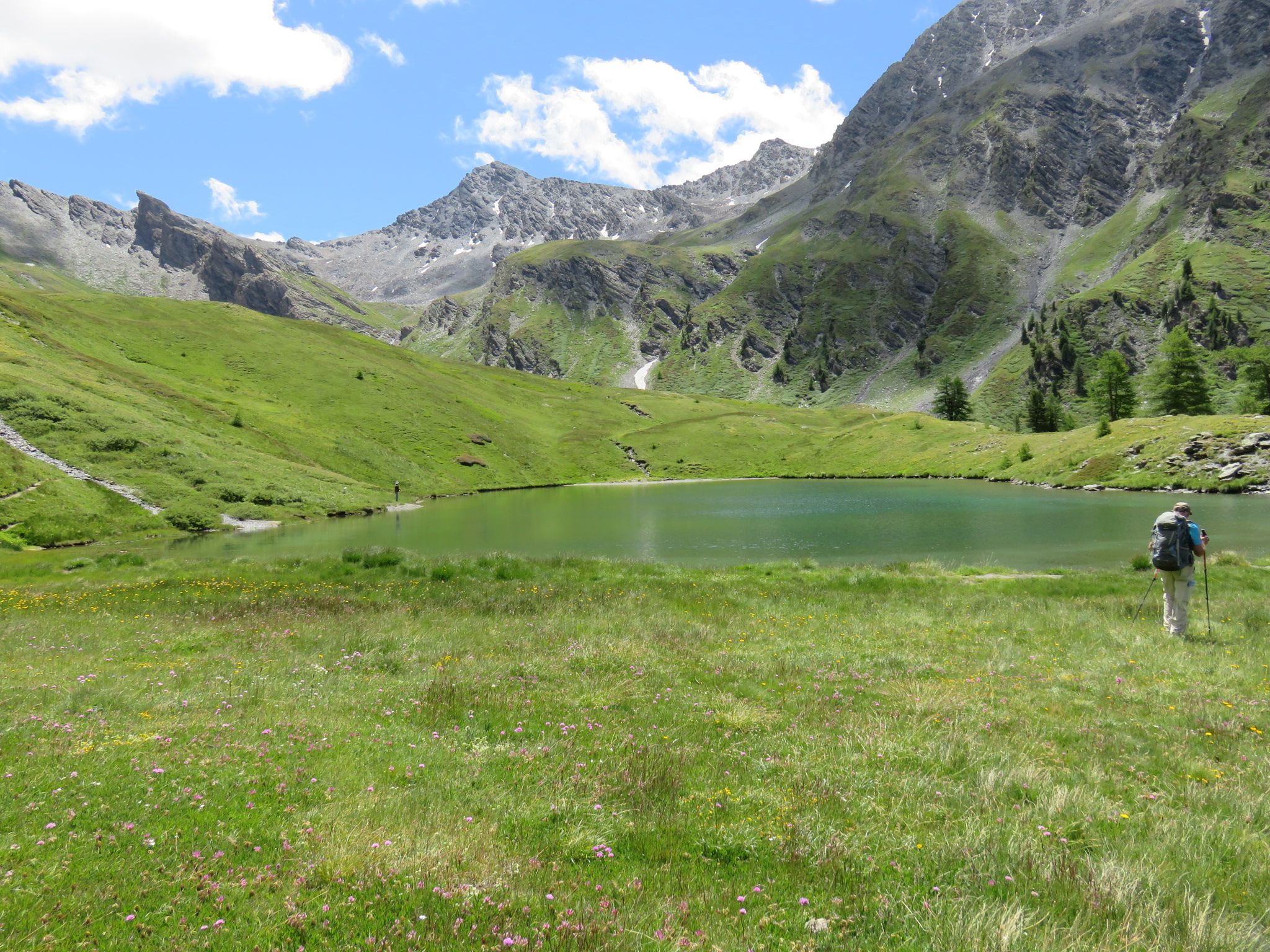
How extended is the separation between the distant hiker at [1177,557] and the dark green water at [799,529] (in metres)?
18.9

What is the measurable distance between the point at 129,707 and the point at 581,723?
26.1ft

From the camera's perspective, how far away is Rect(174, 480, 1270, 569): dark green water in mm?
42906

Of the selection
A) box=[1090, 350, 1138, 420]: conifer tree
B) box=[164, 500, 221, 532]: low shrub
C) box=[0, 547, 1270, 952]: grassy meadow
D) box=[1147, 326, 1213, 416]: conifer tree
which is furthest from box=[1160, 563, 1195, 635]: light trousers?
box=[1147, 326, 1213, 416]: conifer tree

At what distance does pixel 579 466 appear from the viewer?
12938 cm

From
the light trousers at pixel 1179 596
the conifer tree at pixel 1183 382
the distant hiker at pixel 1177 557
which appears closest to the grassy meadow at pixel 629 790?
the light trousers at pixel 1179 596

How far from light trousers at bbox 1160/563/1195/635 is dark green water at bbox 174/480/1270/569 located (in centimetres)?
1885

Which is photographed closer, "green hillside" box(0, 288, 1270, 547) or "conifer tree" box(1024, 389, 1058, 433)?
"green hillside" box(0, 288, 1270, 547)

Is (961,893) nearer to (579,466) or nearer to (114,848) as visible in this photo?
(114,848)

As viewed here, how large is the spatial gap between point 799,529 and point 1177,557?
37467 mm

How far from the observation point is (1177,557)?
17.8 metres

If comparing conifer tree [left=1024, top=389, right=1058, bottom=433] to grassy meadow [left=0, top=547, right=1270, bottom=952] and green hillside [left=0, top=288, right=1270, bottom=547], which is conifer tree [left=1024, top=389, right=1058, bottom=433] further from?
grassy meadow [left=0, top=547, right=1270, bottom=952]

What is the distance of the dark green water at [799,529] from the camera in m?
42.9

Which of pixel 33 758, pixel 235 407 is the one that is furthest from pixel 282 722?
pixel 235 407

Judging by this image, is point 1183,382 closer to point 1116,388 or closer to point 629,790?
point 1116,388
